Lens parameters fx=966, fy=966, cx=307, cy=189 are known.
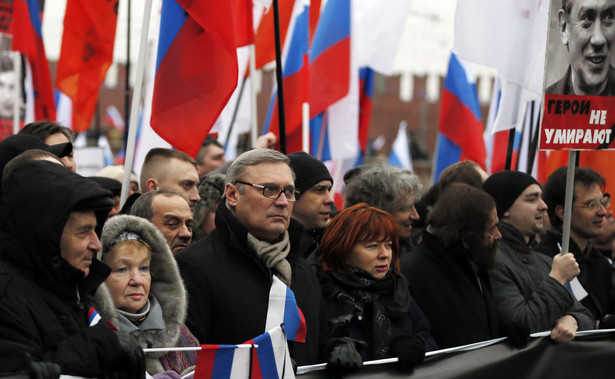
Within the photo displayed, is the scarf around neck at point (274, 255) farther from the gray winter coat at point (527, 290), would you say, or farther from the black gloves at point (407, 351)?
the gray winter coat at point (527, 290)

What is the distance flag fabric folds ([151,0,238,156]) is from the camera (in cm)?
526

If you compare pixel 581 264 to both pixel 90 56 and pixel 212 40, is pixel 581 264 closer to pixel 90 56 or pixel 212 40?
pixel 212 40

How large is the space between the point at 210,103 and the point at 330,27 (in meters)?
3.23

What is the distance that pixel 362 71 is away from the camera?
9.78m

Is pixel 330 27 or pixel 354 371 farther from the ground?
pixel 330 27

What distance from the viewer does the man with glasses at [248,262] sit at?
3963mm

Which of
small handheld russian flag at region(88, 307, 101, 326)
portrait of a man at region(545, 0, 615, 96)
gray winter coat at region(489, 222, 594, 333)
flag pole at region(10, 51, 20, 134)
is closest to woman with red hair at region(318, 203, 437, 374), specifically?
gray winter coat at region(489, 222, 594, 333)

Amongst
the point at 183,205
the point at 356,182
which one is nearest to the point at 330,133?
the point at 356,182

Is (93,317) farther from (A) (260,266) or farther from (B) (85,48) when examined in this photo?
(B) (85,48)

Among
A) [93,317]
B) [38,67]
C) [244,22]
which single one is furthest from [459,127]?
[93,317]

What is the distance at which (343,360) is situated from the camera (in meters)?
3.83

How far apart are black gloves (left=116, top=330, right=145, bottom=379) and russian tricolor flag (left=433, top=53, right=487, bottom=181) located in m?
→ 6.86

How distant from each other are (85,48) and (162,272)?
5.15 meters

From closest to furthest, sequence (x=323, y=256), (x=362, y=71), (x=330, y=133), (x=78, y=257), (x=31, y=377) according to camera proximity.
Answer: (x=31, y=377), (x=78, y=257), (x=323, y=256), (x=330, y=133), (x=362, y=71)
